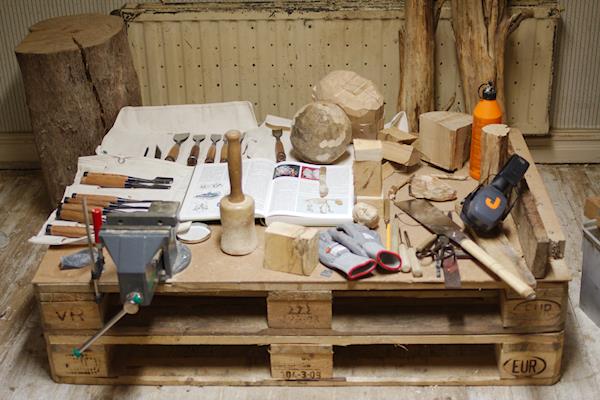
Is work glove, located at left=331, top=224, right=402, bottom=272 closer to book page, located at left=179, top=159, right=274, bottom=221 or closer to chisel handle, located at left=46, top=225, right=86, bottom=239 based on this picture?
book page, located at left=179, top=159, right=274, bottom=221

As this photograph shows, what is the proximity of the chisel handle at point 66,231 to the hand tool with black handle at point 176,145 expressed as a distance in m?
0.57

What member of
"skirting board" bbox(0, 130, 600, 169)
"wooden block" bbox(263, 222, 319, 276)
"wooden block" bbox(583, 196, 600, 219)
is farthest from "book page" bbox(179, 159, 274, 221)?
"skirting board" bbox(0, 130, 600, 169)

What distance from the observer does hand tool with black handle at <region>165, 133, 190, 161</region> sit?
292cm

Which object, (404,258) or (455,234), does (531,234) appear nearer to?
(455,234)

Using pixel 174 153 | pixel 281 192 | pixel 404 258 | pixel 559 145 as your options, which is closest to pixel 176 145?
pixel 174 153

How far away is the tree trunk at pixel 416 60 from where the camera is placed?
320 centimetres

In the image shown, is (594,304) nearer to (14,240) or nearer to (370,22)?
(370,22)

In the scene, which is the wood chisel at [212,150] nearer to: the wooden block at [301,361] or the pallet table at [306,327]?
the pallet table at [306,327]

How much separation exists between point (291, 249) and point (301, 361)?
1.17 ft

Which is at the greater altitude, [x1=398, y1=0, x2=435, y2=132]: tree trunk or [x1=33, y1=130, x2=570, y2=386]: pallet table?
[x1=398, y1=0, x2=435, y2=132]: tree trunk

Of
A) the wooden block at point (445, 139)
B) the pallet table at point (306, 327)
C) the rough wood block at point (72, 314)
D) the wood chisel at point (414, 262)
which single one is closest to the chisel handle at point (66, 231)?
the pallet table at point (306, 327)

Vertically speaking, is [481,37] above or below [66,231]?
above

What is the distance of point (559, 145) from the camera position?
375cm

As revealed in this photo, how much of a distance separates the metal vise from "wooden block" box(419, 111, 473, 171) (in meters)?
1.06
